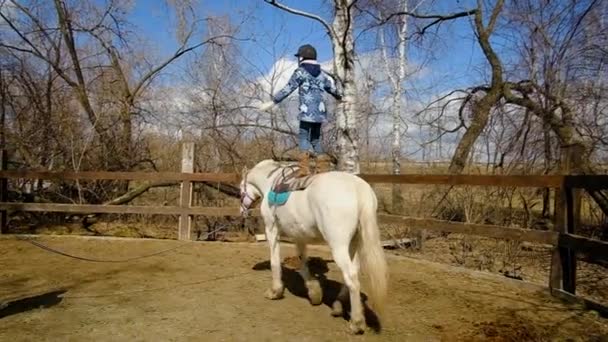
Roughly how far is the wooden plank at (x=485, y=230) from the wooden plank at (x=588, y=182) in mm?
574

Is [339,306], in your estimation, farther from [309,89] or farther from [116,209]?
[116,209]

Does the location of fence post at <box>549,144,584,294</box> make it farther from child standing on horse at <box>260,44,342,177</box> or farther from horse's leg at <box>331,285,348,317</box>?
child standing on horse at <box>260,44,342,177</box>

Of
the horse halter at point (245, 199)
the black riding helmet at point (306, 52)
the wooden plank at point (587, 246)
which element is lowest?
the wooden plank at point (587, 246)

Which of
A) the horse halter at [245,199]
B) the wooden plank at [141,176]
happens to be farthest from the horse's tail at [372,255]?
the wooden plank at [141,176]

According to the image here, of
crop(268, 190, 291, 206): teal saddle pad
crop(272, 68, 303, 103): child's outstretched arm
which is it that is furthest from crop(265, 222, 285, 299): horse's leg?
crop(272, 68, 303, 103): child's outstretched arm

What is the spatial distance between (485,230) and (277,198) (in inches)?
104

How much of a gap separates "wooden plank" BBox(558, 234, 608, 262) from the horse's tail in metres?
1.99

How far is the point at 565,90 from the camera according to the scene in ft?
28.0

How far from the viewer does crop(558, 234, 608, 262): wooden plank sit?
4.09 m

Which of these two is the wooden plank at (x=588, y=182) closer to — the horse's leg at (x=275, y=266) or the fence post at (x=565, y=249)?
the fence post at (x=565, y=249)

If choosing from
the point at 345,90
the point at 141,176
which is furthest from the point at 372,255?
the point at 141,176

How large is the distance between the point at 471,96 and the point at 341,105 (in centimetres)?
476

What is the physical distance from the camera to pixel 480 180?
18.5 feet

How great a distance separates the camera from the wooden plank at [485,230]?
194 inches
